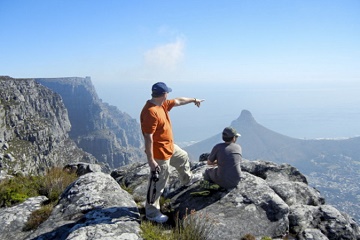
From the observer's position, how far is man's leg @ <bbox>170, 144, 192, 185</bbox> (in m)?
9.90

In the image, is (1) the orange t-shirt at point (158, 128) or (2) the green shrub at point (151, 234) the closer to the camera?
(2) the green shrub at point (151, 234)

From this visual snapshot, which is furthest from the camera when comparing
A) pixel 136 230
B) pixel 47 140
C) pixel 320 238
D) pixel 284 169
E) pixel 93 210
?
pixel 47 140

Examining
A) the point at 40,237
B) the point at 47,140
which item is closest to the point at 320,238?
the point at 40,237

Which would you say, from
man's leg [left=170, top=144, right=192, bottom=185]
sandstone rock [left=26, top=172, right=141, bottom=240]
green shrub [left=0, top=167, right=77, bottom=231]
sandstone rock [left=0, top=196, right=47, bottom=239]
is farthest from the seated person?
sandstone rock [left=0, top=196, right=47, bottom=239]

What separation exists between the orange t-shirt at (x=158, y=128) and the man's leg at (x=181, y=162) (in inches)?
30.9

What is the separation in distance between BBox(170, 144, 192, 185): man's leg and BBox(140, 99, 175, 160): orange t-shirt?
79cm

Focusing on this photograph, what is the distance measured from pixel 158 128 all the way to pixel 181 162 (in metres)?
2.26

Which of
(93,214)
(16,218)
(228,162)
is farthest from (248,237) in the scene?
(16,218)

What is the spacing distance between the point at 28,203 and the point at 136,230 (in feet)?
17.6

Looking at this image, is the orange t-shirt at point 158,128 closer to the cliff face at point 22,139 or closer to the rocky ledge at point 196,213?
the rocky ledge at point 196,213

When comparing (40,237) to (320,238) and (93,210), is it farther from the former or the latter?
(320,238)

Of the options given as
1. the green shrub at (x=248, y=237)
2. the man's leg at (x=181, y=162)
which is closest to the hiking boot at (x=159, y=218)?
the man's leg at (x=181, y=162)

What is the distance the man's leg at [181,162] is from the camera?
9.90 meters

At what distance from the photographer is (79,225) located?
24.2 feet
